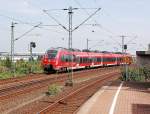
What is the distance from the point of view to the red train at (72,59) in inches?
1792

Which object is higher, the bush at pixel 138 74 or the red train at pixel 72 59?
the red train at pixel 72 59

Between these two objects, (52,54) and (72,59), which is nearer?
(72,59)

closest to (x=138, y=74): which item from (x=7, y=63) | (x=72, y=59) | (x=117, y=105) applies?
(x=72, y=59)

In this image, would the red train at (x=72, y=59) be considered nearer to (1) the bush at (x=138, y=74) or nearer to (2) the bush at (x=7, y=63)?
(1) the bush at (x=138, y=74)

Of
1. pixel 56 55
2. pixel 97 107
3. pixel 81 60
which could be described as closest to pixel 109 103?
pixel 97 107

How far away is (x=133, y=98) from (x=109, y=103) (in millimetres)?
2479

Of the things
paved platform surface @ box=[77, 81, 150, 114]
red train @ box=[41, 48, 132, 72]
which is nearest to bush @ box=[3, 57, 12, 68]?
red train @ box=[41, 48, 132, 72]

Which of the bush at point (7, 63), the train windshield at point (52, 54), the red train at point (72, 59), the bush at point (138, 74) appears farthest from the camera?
the bush at point (7, 63)

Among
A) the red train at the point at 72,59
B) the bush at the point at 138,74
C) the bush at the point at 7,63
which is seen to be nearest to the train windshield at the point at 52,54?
the red train at the point at 72,59

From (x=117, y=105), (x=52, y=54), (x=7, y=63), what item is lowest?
(x=117, y=105)

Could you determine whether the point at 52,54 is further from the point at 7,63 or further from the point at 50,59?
the point at 7,63

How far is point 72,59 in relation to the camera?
38375mm

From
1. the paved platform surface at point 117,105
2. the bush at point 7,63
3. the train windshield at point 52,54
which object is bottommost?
the paved platform surface at point 117,105

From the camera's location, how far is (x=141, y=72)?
37.2 m
